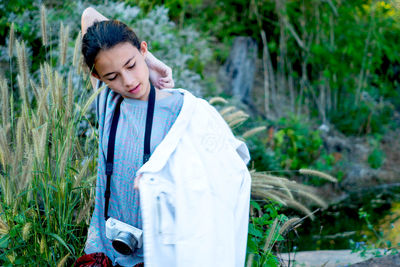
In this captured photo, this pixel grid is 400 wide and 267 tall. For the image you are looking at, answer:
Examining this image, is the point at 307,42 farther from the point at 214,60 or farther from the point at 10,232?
the point at 10,232

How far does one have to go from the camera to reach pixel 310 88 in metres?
6.25

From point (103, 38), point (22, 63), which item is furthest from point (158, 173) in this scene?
point (22, 63)

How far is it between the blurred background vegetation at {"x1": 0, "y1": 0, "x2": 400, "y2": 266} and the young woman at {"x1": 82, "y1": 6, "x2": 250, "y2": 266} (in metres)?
0.28

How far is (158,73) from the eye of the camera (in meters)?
1.96

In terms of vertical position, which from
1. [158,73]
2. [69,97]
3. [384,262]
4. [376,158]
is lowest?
[376,158]

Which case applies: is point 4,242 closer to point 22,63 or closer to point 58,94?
point 58,94

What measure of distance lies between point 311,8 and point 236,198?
5.26 meters

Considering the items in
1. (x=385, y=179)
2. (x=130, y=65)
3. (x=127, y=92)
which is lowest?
(x=385, y=179)

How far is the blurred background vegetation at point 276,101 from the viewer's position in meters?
1.99

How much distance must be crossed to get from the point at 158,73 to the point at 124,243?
0.75 metres

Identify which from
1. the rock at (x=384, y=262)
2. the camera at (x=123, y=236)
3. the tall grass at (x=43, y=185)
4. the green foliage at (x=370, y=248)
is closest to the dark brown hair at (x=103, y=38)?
the tall grass at (x=43, y=185)

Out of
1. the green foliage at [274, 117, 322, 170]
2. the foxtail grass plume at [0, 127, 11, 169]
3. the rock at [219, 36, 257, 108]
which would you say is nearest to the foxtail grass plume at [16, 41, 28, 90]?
the foxtail grass plume at [0, 127, 11, 169]

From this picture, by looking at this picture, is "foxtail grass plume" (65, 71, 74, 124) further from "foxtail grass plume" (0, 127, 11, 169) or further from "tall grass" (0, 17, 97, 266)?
"foxtail grass plume" (0, 127, 11, 169)

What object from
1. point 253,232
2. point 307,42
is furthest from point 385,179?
point 253,232
